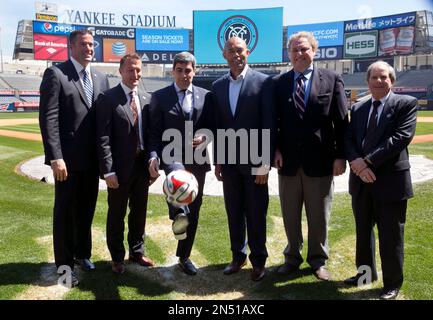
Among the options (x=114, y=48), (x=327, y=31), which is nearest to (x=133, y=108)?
(x=327, y=31)

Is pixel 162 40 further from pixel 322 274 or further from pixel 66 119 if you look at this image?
pixel 322 274

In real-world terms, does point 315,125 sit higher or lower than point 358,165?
higher

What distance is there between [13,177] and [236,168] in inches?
272

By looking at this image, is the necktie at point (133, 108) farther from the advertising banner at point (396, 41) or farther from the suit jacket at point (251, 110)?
the advertising banner at point (396, 41)

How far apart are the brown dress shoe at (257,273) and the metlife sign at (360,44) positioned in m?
52.9

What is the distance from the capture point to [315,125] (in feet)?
13.5

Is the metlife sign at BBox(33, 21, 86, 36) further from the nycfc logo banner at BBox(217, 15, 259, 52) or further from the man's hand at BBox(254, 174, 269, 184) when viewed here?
the man's hand at BBox(254, 174, 269, 184)

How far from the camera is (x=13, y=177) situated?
9.23 metres

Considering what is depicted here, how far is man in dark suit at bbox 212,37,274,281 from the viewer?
410 cm

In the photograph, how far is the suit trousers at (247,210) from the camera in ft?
13.9

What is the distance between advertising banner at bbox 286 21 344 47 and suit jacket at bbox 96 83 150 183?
52.5m

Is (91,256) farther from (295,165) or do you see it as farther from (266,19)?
(266,19)

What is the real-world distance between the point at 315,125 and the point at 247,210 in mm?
1131

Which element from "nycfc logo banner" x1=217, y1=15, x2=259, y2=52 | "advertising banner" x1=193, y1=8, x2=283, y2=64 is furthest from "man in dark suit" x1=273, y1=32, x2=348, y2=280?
"nycfc logo banner" x1=217, y1=15, x2=259, y2=52
